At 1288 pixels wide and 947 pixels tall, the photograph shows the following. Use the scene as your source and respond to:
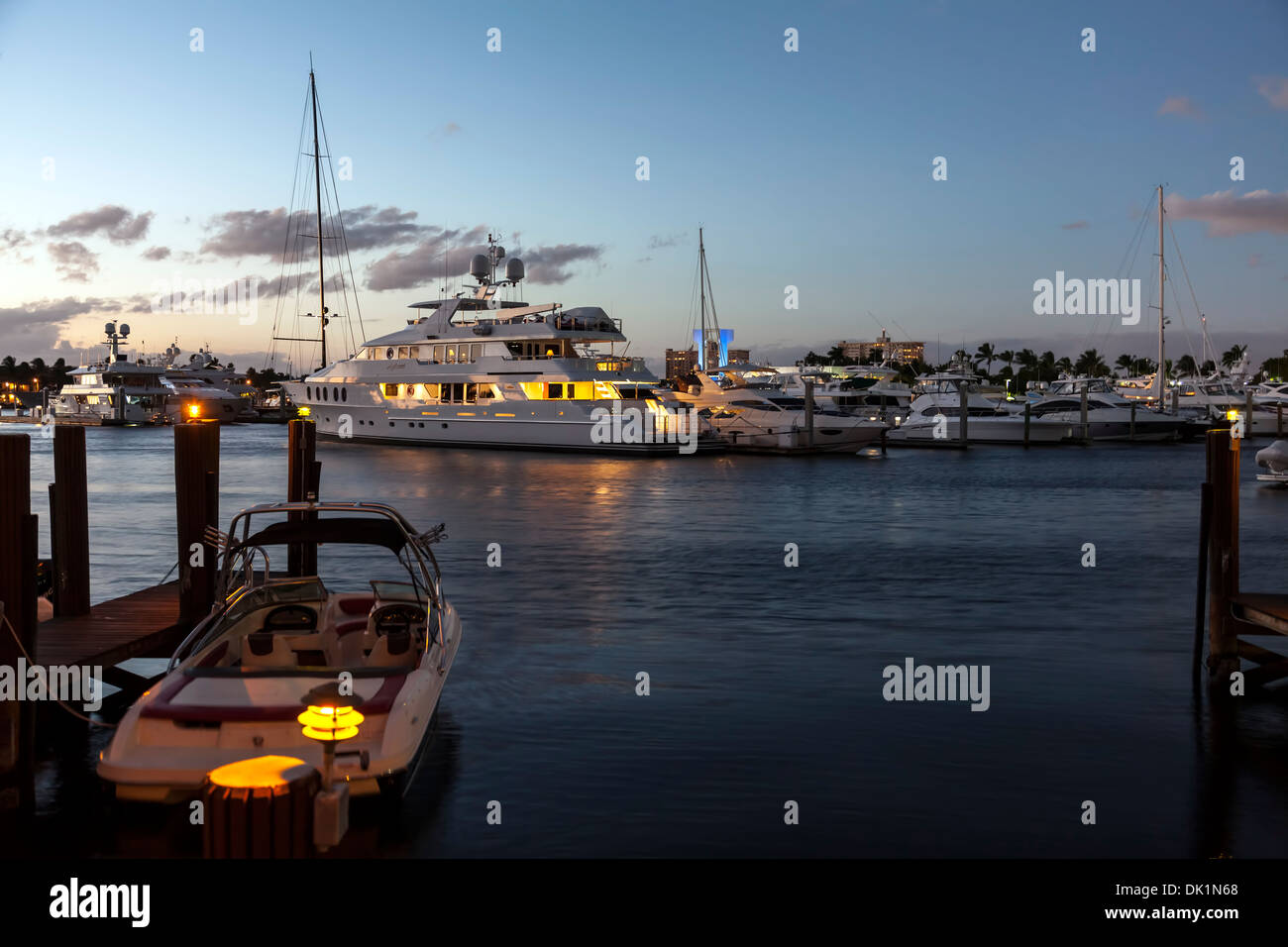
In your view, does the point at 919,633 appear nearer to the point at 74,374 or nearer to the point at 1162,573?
the point at 1162,573

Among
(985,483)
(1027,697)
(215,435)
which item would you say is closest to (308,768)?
(215,435)

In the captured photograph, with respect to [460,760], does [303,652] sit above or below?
above

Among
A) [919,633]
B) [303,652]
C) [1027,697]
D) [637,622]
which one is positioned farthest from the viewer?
[637,622]

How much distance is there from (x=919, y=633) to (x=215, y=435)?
370 inches

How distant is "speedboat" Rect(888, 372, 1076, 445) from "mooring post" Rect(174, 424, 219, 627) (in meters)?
56.2

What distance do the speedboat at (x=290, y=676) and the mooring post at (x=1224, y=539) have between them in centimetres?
736

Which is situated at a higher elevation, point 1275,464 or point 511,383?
point 511,383

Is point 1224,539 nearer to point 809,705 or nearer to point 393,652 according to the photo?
point 809,705

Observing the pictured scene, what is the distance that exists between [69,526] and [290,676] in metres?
4.42

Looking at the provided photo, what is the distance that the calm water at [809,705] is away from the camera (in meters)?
7.52

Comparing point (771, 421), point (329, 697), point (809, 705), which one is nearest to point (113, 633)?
point (329, 697)

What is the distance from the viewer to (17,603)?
23.5 feet

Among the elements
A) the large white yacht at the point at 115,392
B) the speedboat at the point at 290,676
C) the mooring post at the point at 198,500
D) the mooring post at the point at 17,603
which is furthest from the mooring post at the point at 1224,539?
the large white yacht at the point at 115,392
